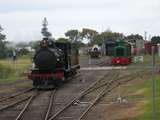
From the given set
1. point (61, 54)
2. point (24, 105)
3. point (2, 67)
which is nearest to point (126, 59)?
point (2, 67)

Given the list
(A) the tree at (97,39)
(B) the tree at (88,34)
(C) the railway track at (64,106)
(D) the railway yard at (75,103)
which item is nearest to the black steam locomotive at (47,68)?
(D) the railway yard at (75,103)

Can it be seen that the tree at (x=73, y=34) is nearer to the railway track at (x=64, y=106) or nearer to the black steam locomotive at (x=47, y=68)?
the black steam locomotive at (x=47, y=68)

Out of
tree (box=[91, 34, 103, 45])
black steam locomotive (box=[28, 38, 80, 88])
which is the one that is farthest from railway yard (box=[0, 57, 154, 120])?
tree (box=[91, 34, 103, 45])

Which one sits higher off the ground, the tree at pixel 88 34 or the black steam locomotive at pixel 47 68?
the tree at pixel 88 34

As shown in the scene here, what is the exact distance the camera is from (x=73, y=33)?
160 metres

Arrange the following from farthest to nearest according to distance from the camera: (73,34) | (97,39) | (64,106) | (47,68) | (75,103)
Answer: (73,34)
(97,39)
(47,68)
(75,103)
(64,106)

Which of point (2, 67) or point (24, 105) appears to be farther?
point (2, 67)

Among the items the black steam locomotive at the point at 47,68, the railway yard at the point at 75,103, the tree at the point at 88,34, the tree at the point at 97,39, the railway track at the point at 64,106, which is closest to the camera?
the railway yard at the point at 75,103

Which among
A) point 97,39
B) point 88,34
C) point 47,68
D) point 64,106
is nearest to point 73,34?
point 88,34

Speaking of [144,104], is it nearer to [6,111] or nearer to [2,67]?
[6,111]

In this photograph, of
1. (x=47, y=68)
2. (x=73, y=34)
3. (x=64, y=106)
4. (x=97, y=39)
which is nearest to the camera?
(x=64, y=106)

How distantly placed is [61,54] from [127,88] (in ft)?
19.4

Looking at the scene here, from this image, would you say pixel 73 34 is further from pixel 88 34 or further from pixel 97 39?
pixel 97 39

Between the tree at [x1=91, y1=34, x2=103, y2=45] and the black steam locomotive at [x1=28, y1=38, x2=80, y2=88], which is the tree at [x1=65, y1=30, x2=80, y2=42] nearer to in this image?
the tree at [x1=91, y1=34, x2=103, y2=45]
